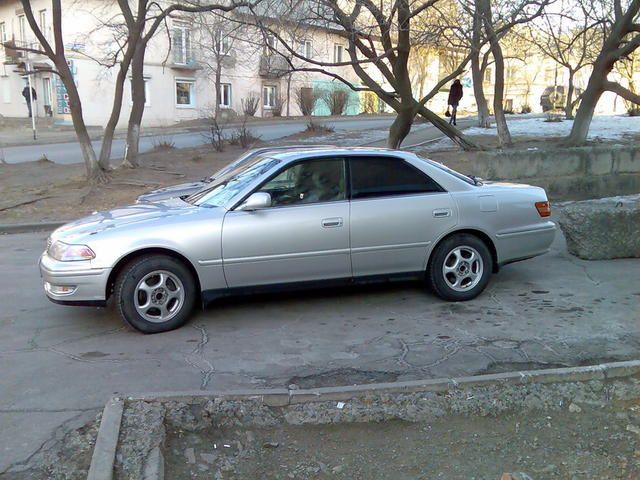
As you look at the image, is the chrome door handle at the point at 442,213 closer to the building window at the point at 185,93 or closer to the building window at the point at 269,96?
the building window at the point at 185,93

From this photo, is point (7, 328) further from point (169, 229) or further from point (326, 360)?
point (326, 360)

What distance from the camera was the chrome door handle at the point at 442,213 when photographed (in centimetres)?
580

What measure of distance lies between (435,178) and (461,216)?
46cm

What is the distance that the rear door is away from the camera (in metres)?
5.65

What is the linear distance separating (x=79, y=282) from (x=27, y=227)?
6198 millimetres

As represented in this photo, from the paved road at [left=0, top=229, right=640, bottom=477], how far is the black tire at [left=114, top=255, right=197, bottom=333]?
0.45ft

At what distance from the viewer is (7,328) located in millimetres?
5508

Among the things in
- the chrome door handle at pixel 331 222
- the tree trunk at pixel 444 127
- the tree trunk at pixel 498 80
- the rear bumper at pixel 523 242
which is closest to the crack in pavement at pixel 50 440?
the chrome door handle at pixel 331 222

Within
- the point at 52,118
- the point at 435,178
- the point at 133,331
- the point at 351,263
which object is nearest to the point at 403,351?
the point at 351,263

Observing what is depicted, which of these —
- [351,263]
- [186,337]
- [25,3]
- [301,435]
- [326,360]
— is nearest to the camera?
[301,435]

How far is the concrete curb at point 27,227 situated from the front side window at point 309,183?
636cm

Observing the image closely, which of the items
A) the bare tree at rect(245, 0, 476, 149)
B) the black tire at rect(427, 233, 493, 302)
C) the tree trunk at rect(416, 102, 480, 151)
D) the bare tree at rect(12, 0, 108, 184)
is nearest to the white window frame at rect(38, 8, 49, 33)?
the bare tree at rect(12, 0, 108, 184)

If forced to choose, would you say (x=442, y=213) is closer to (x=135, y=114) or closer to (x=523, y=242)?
(x=523, y=242)

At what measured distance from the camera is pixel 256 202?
534cm
